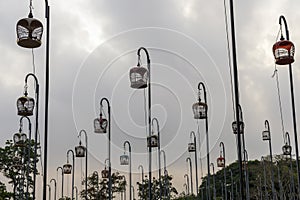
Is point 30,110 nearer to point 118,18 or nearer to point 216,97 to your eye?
point 118,18

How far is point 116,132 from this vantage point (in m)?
9.04

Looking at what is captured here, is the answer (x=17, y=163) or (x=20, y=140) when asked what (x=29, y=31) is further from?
(x=17, y=163)

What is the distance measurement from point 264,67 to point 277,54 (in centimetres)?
447

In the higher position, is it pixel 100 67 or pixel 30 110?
pixel 100 67

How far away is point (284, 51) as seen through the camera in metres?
4.89

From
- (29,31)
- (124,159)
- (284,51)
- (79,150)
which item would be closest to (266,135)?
(124,159)

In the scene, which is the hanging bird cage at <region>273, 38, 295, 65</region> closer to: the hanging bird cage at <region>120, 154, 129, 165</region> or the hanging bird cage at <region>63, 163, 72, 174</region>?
the hanging bird cage at <region>120, 154, 129, 165</region>

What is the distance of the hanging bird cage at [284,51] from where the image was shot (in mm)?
4871

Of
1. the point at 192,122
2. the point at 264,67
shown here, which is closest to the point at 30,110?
the point at 192,122

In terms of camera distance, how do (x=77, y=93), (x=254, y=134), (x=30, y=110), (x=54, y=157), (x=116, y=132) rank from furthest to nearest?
(x=254, y=134)
(x=54, y=157)
(x=116, y=132)
(x=77, y=93)
(x=30, y=110)

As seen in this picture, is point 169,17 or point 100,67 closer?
point 100,67

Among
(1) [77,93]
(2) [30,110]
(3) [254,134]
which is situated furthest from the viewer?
(3) [254,134]

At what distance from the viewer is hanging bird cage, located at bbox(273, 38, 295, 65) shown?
4.87 metres

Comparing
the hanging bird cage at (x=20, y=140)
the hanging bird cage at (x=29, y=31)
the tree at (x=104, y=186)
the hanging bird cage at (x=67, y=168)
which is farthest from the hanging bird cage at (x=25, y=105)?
the tree at (x=104, y=186)
